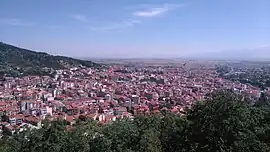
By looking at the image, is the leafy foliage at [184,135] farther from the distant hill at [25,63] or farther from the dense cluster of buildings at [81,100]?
the distant hill at [25,63]

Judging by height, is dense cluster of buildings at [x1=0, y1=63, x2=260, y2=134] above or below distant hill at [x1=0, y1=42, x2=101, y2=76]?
below

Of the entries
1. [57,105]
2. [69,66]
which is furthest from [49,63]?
[57,105]

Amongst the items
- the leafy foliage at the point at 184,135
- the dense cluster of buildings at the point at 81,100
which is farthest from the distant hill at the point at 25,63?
the leafy foliage at the point at 184,135

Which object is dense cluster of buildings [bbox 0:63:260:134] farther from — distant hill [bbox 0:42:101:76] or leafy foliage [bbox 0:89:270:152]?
leafy foliage [bbox 0:89:270:152]

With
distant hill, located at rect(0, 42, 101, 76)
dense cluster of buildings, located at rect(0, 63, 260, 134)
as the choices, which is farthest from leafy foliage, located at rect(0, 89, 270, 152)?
distant hill, located at rect(0, 42, 101, 76)

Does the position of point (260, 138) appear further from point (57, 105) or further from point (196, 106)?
point (57, 105)

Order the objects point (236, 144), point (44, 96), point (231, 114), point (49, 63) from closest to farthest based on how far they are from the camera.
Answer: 1. point (236, 144)
2. point (231, 114)
3. point (44, 96)
4. point (49, 63)
